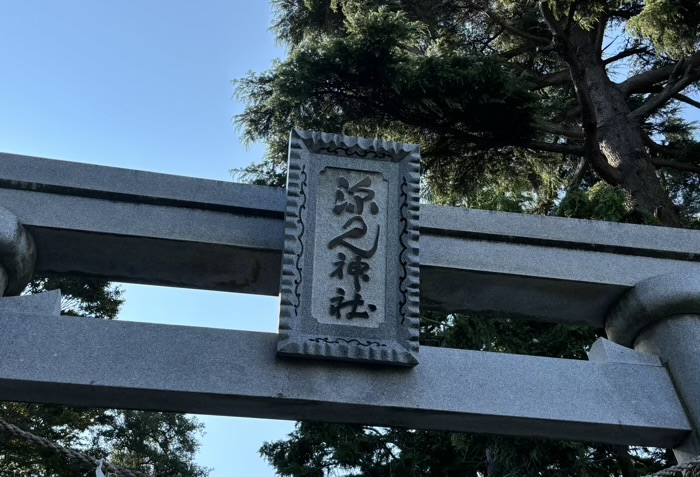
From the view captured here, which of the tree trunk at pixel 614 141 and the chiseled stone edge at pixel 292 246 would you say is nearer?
the chiseled stone edge at pixel 292 246

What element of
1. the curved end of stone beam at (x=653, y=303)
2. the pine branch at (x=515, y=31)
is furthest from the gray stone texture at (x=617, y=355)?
the pine branch at (x=515, y=31)

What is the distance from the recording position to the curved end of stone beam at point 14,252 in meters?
4.29

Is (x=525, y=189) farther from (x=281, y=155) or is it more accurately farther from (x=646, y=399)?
(x=646, y=399)

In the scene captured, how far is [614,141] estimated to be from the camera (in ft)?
32.8

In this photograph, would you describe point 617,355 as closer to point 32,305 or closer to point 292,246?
point 292,246

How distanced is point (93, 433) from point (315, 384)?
352 inches

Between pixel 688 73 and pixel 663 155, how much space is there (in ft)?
5.30

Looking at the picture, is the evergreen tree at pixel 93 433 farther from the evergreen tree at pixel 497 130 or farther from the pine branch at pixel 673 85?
the pine branch at pixel 673 85

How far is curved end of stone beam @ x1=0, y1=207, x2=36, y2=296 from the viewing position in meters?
4.29

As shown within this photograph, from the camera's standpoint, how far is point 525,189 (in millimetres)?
11398

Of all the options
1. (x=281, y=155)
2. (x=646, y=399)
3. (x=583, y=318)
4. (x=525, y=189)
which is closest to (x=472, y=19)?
(x=525, y=189)

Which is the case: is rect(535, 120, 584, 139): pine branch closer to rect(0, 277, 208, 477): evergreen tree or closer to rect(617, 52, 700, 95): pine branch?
rect(617, 52, 700, 95): pine branch

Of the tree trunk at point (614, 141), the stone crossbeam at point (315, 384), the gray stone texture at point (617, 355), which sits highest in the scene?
the tree trunk at point (614, 141)

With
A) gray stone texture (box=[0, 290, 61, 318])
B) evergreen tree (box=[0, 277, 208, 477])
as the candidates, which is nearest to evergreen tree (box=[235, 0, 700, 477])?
evergreen tree (box=[0, 277, 208, 477])
